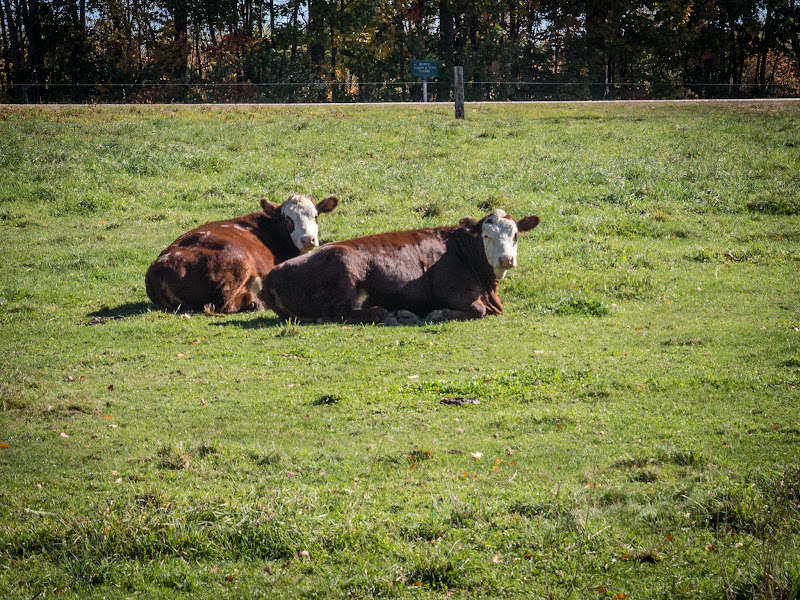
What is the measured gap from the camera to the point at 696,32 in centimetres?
4956

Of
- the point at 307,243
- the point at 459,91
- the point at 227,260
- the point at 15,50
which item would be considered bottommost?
the point at 227,260

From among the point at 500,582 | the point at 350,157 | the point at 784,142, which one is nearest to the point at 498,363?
the point at 500,582

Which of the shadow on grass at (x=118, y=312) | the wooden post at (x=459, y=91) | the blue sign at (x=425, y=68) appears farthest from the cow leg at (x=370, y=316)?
the blue sign at (x=425, y=68)

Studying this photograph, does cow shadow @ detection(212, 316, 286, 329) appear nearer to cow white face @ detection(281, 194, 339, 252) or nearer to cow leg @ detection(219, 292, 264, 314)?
cow leg @ detection(219, 292, 264, 314)

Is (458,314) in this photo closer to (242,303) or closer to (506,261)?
(506,261)

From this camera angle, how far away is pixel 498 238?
46.2 ft

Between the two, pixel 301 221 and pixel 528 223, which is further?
pixel 301 221

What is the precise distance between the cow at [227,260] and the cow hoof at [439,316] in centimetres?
291

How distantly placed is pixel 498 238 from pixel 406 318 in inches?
75.4

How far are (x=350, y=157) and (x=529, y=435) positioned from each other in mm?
18571

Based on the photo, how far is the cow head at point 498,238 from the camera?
1401 centimetres

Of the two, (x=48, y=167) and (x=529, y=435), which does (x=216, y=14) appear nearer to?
(x=48, y=167)

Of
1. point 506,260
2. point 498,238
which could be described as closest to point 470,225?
point 498,238

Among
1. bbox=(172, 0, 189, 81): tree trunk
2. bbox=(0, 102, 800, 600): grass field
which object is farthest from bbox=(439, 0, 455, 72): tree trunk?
bbox=(0, 102, 800, 600): grass field
